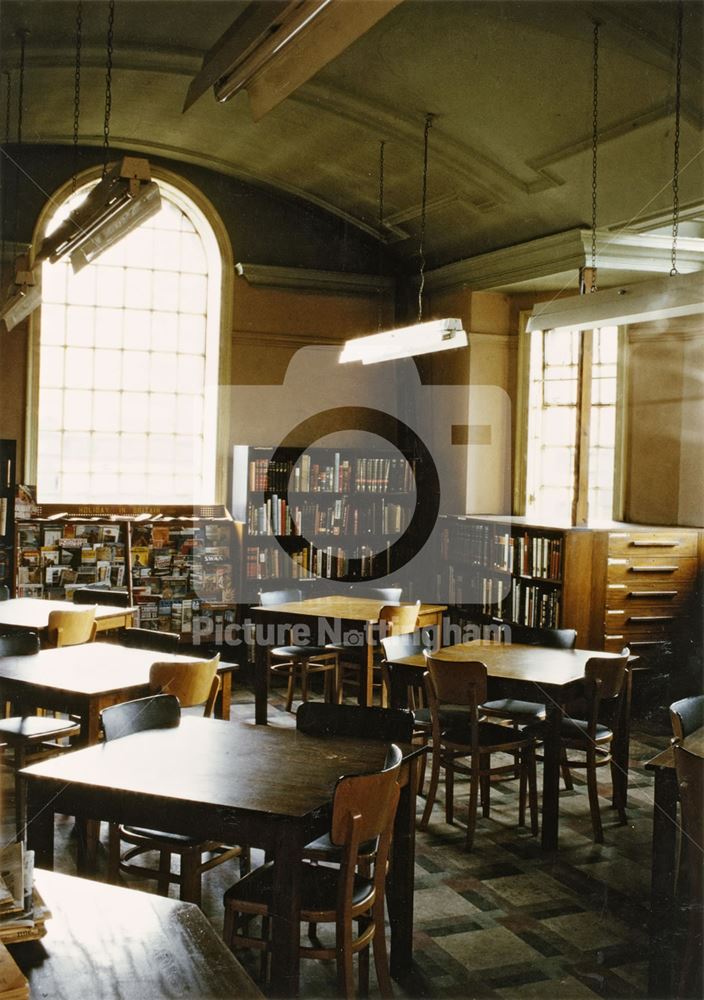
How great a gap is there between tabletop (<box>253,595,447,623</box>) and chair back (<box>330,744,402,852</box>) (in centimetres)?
354

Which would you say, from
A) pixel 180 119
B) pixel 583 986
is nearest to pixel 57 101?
pixel 180 119

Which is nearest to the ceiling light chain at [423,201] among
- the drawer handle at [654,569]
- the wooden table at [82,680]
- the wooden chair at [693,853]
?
the drawer handle at [654,569]

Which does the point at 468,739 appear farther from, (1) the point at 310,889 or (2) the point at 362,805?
(2) the point at 362,805

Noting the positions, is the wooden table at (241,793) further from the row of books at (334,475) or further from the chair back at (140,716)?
the row of books at (334,475)

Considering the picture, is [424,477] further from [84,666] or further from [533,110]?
[84,666]

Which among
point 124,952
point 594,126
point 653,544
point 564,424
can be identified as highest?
point 594,126

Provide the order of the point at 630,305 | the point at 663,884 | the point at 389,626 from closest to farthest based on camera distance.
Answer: the point at 663,884, the point at 630,305, the point at 389,626

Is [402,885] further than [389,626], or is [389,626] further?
[389,626]

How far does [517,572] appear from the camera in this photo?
764cm

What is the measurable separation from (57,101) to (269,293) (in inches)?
107

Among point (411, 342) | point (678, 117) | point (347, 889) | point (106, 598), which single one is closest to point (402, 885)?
point (347, 889)

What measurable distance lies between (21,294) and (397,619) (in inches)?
128

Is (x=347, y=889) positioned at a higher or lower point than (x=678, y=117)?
lower

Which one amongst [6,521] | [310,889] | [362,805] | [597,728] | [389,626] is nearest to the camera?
[362,805]
